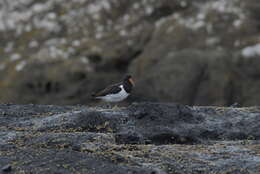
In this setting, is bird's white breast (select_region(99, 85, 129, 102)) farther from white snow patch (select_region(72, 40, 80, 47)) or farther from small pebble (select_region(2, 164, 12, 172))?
white snow patch (select_region(72, 40, 80, 47))

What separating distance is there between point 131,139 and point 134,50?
1371 inches

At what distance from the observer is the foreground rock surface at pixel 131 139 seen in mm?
15797

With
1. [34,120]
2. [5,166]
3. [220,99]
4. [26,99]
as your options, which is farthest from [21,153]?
[26,99]

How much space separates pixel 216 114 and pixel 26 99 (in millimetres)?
30098

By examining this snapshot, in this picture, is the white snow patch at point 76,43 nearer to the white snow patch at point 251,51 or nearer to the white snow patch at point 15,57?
the white snow patch at point 15,57

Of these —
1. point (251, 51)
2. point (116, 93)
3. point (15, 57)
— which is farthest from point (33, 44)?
point (116, 93)

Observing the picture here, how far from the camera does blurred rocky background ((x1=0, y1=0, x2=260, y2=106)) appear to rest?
4659 centimetres

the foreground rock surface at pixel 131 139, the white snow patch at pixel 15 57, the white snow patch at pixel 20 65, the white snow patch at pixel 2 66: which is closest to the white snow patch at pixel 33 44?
the white snow patch at pixel 15 57

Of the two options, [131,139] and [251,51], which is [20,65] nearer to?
[251,51]

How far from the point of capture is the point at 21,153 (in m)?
16.4

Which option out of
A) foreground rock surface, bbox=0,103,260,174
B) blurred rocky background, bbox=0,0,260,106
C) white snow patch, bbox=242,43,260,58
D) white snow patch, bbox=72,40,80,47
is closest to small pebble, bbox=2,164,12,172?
foreground rock surface, bbox=0,103,260,174

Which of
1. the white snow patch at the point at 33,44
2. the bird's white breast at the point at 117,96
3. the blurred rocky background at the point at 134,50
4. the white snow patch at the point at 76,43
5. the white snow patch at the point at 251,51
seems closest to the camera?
the bird's white breast at the point at 117,96

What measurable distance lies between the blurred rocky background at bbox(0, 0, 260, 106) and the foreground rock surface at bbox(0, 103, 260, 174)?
2433 centimetres

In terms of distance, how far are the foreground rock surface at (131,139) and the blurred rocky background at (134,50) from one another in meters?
24.3
